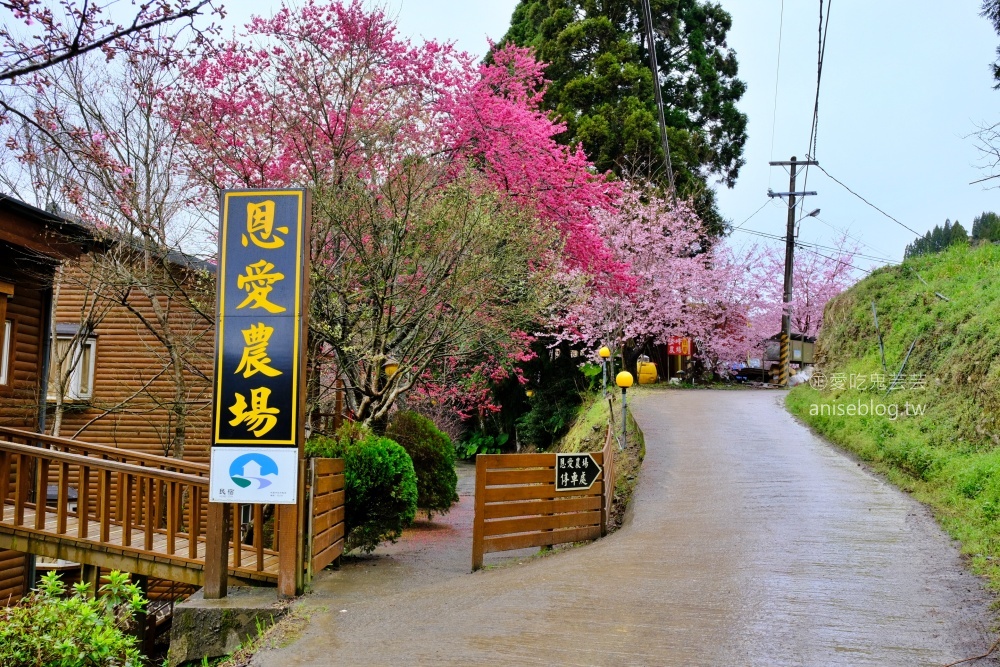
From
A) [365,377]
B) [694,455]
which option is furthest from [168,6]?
[694,455]

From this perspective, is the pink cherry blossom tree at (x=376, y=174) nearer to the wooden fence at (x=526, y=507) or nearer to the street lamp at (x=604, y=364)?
the wooden fence at (x=526, y=507)

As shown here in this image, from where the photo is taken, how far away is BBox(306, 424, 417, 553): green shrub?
10148 millimetres

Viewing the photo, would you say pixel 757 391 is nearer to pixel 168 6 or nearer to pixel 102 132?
pixel 102 132

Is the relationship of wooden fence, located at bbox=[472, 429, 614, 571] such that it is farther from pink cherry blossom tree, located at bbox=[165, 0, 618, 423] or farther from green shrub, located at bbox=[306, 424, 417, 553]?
pink cherry blossom tree, located at bbox=[165, 0, 618, 423]

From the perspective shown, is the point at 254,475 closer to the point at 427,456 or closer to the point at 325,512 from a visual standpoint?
the point at 325,512

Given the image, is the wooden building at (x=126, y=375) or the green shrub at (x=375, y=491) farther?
the wooden building at (x=126, y=375)


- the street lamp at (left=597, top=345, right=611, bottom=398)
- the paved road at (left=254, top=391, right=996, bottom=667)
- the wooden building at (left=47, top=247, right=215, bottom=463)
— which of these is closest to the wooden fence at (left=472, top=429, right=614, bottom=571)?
the paved road at (left=254, top=391, right=996, bottom=667)

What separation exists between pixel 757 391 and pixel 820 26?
57.4ft

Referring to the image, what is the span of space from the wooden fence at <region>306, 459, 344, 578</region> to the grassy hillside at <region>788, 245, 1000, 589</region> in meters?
6.20

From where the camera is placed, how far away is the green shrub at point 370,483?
33.3 feet

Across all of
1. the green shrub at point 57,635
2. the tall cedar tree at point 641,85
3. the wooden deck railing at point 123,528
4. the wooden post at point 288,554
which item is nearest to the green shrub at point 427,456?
the wooden deck railing at point 123,528

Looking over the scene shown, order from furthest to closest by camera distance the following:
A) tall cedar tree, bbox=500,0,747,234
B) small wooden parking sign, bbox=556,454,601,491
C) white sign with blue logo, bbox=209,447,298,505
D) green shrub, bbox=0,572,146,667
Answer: tall cedar tree, bbox=500,0,747,234 < small wooden parking sign, bbox=556,454,601,491 < white sign with blue logo, bbox=209,447,298,505 < green shrub, bbox=0,572,146,667

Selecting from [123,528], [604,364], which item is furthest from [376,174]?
[604,364]

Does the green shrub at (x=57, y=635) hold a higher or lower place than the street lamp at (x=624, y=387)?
lower
